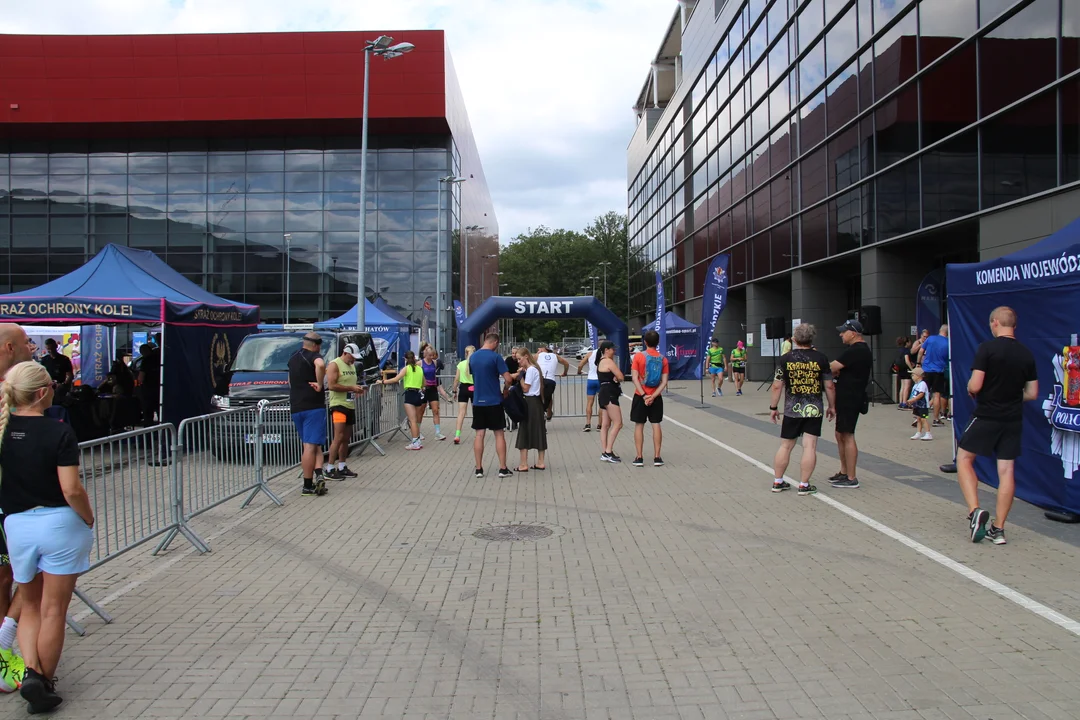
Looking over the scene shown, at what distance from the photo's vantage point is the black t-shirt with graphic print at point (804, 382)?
877cm

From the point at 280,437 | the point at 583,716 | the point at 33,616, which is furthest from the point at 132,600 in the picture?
the point at 280,437

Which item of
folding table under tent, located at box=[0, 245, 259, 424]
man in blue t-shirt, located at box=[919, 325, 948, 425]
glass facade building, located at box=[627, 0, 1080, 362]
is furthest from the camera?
glass facade building, located at box=[627, 0, 1080, 362]

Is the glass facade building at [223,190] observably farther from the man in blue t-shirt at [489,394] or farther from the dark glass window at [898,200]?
the man in blue t-shirt at [489,394]

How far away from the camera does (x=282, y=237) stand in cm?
4097

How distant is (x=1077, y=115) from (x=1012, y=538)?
946cm

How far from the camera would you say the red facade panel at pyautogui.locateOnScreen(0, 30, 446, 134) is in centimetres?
3797

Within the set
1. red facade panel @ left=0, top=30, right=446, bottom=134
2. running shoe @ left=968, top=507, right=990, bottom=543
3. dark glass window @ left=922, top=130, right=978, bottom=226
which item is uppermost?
red facade panel @ left=0, top=30, right=446, bottom=134

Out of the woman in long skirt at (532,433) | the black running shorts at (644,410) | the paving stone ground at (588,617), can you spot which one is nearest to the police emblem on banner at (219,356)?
the woman in long skirt at (532,433)

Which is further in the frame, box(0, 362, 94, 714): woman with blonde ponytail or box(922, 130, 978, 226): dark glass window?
box(922, 130, 978, 226): dark glass window

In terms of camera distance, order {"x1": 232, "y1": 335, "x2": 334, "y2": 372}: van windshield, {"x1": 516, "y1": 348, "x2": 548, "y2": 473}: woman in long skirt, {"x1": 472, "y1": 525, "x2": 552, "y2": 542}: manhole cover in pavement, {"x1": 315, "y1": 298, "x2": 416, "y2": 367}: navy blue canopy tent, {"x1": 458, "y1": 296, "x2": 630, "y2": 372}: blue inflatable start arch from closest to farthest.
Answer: {"x1": 472, "y1": 525, "x2": 552, "y2": 542}: manhole cover in pavement
{"x1": 516, "y1": 348, "x2": 548, "y2": 473}: woman in long skirt
{"x1": 232, "y1": 335, "x2": 334, "y2": 372}: van windshield
{"x1": 458, "y1": 296, "x2": 630, "y2": 372}: blue inflatable start arch
{"x1": 315, "y1": 298, "x2": 416, "y2": 367}: navy blue canopy tent

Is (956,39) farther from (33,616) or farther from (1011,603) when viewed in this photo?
(33,616)

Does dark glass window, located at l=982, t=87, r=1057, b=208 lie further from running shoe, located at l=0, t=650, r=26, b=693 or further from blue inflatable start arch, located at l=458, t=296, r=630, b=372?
running shoe, located at l=0, t=650, r=26, b=693

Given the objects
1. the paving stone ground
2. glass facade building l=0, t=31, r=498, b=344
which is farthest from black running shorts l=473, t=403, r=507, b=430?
glass facade building l=0, t=31, r=498, b=344

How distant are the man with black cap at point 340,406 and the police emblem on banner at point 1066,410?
770cm
